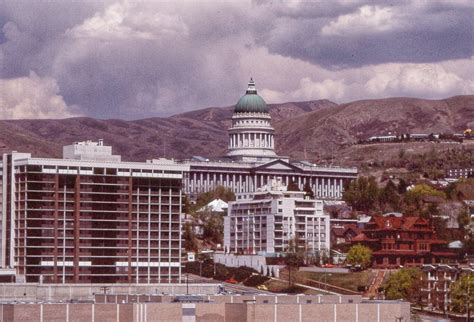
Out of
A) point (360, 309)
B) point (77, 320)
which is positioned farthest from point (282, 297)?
point (77, 320)

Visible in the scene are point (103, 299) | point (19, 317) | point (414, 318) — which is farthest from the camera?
point (414, 318)

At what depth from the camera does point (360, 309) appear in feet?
559

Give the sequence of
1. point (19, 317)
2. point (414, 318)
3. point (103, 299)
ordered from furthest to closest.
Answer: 1. point (414, 318)
2. point (103, 299)
3. point (19, 317)

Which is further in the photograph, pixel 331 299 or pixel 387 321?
pixel 331 299

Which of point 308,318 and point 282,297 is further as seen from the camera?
point 282,297

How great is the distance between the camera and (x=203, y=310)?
167 metres

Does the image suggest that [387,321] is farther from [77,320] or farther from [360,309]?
[77,320]

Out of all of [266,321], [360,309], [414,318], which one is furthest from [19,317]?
[414,318]

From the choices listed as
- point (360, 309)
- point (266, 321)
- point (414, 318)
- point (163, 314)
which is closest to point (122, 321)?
point (163, 314)

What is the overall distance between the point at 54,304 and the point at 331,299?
3949 cm

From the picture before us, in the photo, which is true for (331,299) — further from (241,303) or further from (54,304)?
(54,304)

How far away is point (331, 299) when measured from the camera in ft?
622

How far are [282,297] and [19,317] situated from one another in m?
38.2

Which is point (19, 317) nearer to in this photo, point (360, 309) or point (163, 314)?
point (163, 314)
